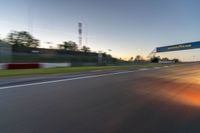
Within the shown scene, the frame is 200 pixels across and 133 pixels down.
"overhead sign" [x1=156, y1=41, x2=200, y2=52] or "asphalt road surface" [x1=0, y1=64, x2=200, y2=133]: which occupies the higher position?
"overhead sign" [x1=156, y1=41, x2=200, y2=52]

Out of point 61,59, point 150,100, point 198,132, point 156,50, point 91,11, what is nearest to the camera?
point 198,132

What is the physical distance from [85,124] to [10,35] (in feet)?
290

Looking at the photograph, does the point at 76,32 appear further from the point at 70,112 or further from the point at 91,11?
the point at 70,112

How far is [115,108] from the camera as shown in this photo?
643 cm

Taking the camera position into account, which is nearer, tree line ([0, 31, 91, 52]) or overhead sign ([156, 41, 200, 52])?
overhead sign ([156, 41, 200, 52])

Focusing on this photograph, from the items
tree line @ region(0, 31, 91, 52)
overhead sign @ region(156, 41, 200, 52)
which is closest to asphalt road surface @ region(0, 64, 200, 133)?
overhead sign @ region(156, 41, 200, 52)

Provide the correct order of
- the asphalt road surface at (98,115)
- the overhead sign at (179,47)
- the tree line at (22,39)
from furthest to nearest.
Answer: the tree line at (22,39)
the overhead sign at (179,47)
the asphalt road surface at (98,115)

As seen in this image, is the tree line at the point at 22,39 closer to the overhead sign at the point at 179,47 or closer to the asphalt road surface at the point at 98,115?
the overhead sign at the point at 179,47

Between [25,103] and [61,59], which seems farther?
[61,59]

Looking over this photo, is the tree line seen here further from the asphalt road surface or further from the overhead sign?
the asphalt road surface

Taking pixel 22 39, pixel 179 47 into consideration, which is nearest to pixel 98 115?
pixel 179 47

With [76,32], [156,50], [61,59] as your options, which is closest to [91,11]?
[61,59]

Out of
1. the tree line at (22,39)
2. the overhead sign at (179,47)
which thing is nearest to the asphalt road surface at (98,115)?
the overhead sign at (179,47)

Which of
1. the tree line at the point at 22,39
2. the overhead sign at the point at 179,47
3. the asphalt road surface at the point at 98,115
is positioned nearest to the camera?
the asphalt road surface at the point at 98,115
